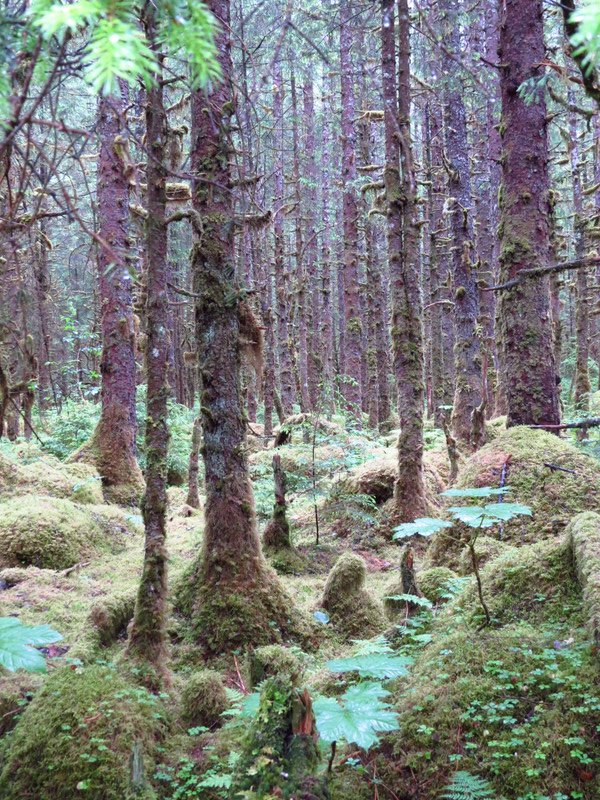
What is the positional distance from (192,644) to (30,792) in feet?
5.89

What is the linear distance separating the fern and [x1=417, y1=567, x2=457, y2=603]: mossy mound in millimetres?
2128

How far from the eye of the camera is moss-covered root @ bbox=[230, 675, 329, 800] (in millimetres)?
2514

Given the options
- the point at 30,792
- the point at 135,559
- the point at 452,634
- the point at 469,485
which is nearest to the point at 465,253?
the point at 469,485

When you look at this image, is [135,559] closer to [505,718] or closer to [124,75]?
[505,718]

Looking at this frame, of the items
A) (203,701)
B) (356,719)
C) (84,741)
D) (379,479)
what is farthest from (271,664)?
(379,479)

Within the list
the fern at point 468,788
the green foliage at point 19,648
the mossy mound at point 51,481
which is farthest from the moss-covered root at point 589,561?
the mossy mound at point 51,481

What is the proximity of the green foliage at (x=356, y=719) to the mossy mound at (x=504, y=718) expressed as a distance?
747mm

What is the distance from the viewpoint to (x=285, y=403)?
71.6 feet

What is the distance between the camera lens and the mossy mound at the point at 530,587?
367 centimetres

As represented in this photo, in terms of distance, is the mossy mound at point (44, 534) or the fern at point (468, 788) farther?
the mossy mound at point (44, 534)

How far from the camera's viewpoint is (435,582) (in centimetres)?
503

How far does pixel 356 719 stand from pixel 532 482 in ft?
12.4

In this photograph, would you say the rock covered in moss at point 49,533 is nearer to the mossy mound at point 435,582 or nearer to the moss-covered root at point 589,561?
the mossy mound at point 435,582

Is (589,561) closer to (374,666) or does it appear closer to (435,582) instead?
(374,666)
